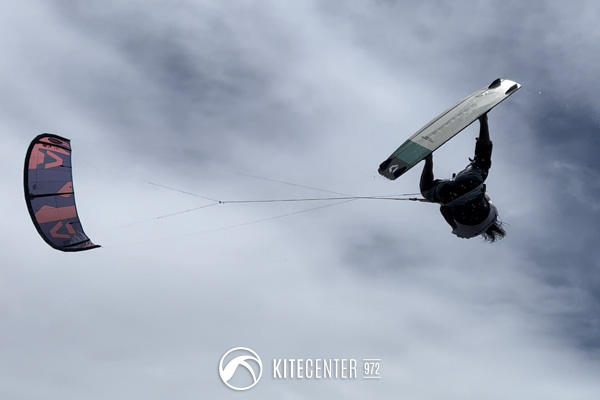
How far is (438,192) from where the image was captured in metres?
26.9

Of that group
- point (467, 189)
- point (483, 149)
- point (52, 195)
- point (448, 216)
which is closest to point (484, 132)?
point (483, 149)

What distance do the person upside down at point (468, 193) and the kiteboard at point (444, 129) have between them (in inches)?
18.9

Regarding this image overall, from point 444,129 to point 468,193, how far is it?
7.61 ft

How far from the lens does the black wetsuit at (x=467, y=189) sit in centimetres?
2659

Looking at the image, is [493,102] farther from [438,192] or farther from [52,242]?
[52,242]

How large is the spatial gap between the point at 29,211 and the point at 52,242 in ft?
5.52

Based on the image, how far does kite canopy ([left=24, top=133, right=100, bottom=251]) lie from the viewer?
112 ft

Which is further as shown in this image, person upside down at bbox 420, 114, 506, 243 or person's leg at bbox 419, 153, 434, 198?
person's leg at bbox 419, 153, 434, 198

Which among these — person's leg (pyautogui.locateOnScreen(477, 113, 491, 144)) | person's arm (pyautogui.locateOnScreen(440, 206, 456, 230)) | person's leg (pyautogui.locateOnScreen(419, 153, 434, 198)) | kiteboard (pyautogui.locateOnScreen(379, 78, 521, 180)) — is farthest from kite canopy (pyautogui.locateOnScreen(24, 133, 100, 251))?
person's leg (pyautogui.locateOnScreen(477, 113, 491, 144))

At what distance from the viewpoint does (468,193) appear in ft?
87.3

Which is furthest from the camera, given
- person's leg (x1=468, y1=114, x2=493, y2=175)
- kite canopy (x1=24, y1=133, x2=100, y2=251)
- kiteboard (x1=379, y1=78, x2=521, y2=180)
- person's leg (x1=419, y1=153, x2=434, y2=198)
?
kite canopy (x1=24, y1=133, x2=100, y2=251)

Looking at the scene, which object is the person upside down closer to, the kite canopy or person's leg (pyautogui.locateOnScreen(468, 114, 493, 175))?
person's leg (pyautogui.locateOnScreen(468, 114, 493, 175))

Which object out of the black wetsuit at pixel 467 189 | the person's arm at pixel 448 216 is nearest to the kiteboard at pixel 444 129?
the black wetsuit at pixel 467 189

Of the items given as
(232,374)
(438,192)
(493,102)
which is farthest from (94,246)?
(493,102)
